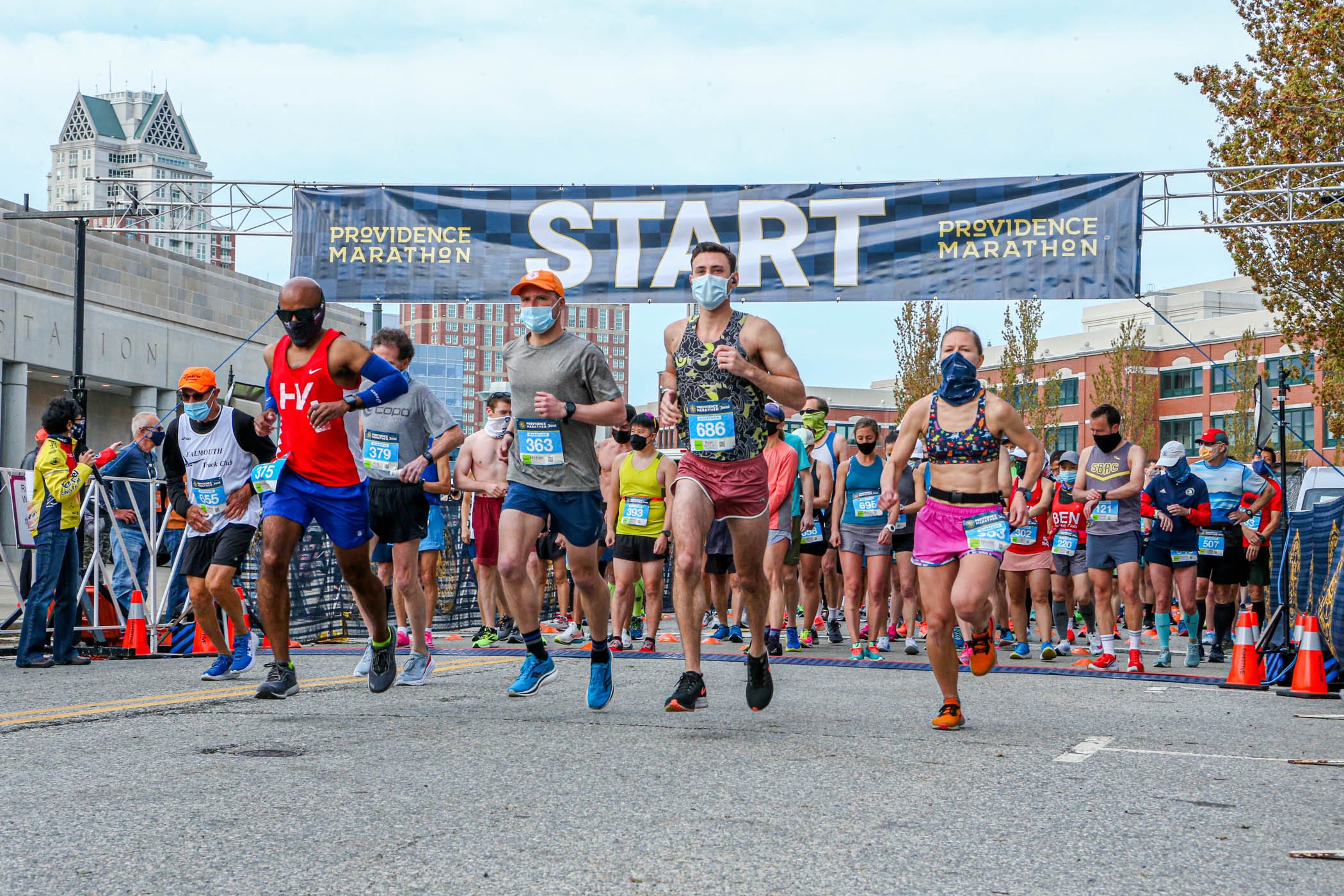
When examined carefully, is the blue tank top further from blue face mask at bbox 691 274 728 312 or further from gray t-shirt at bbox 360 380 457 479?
blue face mask at bbox 691 274 728 312

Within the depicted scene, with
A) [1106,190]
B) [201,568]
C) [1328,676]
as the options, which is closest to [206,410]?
[201,568]

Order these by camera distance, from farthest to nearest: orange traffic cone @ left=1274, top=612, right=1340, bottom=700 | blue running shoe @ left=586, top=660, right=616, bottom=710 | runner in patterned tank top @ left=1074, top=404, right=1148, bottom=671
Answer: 1. runner in patterned tank top @ left=1074, top=404, right=1148, bottom=671
2. orange traffic cone @ left=1274, top=612, right=1340, bottom=700
3. blue running shoe @ left=586, top=660, right=616, bottom=710

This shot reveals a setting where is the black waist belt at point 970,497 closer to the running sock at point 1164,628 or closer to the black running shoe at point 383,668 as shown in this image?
the black running shoe at point 383,668

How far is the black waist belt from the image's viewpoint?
6.56 m

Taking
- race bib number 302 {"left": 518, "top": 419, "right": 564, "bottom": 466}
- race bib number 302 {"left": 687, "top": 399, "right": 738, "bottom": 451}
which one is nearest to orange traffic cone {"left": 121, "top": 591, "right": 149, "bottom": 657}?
race bib number 302 {"left": 518, "top": 419, "right": 564, "bottom": 466}

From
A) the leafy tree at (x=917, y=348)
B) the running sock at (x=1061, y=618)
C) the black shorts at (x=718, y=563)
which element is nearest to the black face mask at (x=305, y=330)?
the black shorts at (x=718, y=563)

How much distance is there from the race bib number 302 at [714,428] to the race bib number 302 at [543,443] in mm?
710

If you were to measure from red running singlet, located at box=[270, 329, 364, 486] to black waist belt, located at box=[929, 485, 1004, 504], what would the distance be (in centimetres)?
296

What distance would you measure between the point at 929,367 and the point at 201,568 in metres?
40.4

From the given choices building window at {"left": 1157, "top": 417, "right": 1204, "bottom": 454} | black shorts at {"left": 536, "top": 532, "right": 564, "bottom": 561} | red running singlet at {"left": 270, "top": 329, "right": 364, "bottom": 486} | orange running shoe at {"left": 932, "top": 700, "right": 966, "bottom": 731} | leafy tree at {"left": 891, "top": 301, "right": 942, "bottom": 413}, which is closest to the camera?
orange running shoe at {"left": 932, "top": 700, "right": 966, "bottom": 731}

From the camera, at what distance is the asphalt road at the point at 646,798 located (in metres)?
3.28

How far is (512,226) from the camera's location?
55.0 ft

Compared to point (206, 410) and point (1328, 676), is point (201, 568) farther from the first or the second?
point (1328, 676)

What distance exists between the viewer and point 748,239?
16438mm
